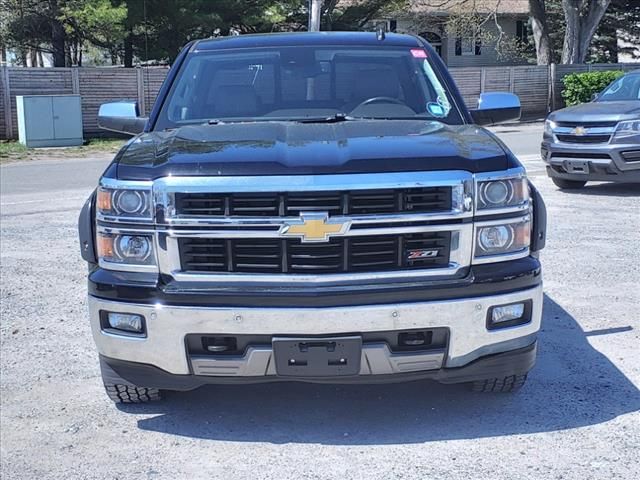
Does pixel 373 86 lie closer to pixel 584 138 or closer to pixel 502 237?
pixel 502 237

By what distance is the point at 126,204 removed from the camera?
3.78 meters

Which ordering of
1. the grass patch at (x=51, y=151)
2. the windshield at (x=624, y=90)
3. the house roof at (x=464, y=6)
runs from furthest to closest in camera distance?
the house roof at (x=464, y=6)
the grass patch at (x=51, y=151)
the windshield at (x=624, y=90)

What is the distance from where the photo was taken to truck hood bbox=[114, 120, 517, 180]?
3.71 m

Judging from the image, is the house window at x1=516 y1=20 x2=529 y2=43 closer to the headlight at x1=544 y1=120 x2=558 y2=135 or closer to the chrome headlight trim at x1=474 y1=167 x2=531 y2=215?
the headlight at x1=544 y1=120 x2=558 y2=135

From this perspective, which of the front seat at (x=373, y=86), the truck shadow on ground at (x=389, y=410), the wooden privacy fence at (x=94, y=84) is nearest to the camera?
the truck shadow on ground at (x=389, y=410)

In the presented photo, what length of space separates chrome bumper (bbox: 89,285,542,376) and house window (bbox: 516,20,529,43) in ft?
140

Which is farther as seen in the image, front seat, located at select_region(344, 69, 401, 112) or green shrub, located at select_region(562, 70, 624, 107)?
green shrub, located at select_region(562, 70, 624, 107)

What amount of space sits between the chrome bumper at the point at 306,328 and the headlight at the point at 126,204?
1.32 ft

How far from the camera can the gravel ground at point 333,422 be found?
3771 mm

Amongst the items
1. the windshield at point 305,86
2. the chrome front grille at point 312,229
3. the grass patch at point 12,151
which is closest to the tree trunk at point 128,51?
the grass patch at point 12,151

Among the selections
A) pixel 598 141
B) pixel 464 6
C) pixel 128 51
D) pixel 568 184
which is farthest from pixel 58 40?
pixel 598 141

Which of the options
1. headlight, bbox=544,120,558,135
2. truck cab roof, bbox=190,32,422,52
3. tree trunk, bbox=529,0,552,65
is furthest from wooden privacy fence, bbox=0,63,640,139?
truck cab roof, bbox=190,32,422,52

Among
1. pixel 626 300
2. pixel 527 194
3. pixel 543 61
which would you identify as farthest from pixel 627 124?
pixel 543 61

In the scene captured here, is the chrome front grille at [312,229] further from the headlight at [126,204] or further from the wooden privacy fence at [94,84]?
the wooden privacy fence at [94,84]
